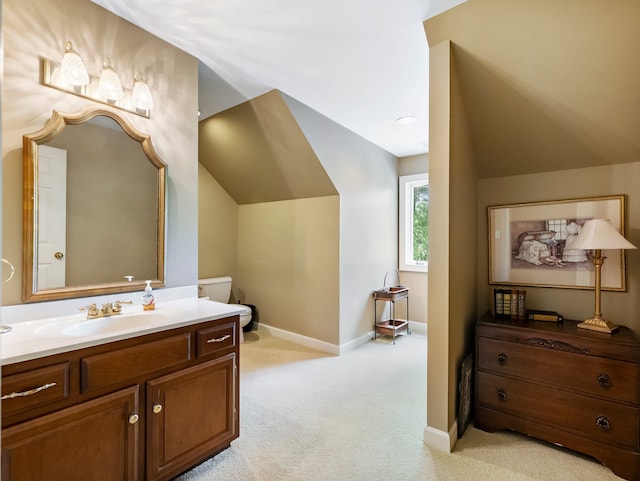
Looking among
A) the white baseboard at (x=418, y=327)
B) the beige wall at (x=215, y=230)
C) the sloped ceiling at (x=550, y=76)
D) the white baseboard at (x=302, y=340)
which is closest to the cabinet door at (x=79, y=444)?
the white baseboard at (x=302, y=340)

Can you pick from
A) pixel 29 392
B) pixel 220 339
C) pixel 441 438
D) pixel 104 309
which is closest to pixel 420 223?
pixel 441 438

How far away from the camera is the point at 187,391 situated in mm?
1858

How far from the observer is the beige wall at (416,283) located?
451 centimetres

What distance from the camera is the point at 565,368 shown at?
2.11 m

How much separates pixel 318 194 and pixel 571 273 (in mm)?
2348

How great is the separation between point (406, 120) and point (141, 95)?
7.46 ft

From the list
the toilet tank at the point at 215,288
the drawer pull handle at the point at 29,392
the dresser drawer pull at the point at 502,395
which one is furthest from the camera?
the toilet tank at the point at 215,288

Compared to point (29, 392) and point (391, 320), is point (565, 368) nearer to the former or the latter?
point (391, 320)

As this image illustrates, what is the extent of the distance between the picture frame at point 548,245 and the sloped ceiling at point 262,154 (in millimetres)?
1648

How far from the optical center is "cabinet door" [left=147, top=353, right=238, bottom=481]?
1737mm

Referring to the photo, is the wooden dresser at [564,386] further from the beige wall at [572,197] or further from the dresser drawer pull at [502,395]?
the beige wall at [572,197]

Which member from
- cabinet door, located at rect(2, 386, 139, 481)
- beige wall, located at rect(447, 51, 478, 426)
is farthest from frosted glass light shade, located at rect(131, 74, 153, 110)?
beige wall, located at rect(447, 51, 478, 426)

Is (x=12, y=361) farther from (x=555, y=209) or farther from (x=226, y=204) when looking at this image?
(x=226, y=204)

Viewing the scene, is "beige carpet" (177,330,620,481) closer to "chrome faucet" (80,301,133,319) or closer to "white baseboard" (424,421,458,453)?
"white baseboard" (424,421,458,453)
